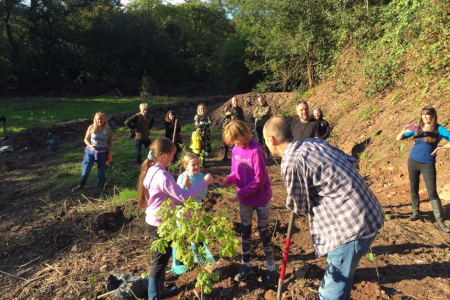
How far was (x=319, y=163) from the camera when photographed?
7.16ft

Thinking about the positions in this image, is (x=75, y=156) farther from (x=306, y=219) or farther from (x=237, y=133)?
(x=237, y=133)

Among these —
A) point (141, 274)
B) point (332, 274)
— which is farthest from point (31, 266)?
point (332, 274)

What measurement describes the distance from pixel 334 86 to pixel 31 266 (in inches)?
473

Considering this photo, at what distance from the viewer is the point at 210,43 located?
41219mm

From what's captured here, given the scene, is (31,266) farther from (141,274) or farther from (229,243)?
(229,243)

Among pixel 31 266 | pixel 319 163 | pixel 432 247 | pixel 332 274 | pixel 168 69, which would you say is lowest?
pixel 31 266

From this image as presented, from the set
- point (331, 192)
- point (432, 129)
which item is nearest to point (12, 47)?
point (432, 129)

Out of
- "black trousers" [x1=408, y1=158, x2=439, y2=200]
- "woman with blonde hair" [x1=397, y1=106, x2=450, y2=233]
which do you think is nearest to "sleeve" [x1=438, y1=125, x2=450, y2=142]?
"woman with blonde hair" [x1=397, y1=106, x2=450, y2=233]

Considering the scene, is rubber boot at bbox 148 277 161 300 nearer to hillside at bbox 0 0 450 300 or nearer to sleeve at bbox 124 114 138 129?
hillside at bbox 0 0 450 300

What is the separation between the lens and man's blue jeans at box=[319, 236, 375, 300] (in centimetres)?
223

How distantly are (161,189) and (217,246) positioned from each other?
5.83 ft

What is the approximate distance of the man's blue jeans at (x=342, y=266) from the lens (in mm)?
2230

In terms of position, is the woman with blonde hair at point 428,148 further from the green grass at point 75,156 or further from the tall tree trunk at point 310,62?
the tall tree trunk at point 310,62

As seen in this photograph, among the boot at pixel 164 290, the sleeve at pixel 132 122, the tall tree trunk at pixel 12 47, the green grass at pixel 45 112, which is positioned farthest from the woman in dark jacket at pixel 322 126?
the tall tree trunk at pixel 12 47
